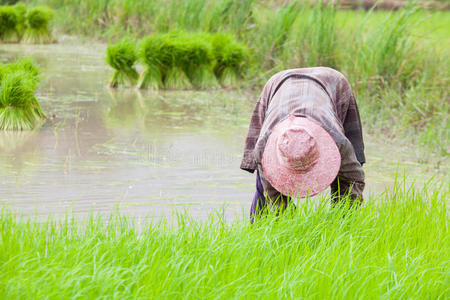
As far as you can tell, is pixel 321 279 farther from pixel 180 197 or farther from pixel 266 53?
pixel 266 53

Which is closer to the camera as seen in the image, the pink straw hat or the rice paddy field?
the pink straw hat

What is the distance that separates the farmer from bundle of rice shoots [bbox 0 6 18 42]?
1309 cm

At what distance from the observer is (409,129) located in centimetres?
727

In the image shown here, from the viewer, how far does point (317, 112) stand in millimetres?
3055

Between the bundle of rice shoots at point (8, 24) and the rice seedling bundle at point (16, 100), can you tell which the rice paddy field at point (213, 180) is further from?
the bundle of rice shoots at point (8, 24)

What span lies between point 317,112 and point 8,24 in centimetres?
1394

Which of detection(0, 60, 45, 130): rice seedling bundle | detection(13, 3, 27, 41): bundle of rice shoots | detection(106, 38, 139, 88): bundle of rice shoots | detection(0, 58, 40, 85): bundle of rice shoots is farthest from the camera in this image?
detection(13, 3, 27, 41): bundle of rice shoots

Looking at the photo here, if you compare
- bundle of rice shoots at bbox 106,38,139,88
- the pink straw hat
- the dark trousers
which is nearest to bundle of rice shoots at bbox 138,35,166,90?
bundle of rice shoots at bbox 106,38,139,88

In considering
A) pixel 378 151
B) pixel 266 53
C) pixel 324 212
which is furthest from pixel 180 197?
pixel 266 53

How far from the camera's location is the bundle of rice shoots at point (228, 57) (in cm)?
1025

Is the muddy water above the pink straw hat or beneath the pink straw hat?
beneath

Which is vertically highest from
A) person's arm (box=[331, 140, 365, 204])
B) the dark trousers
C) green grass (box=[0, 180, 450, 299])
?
person's arm (box=[331, 140, 365, 204])

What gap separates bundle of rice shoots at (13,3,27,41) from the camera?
1570cm

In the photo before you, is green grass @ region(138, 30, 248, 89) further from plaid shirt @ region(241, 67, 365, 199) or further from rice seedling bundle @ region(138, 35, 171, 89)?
plaid shirt @ region(241, 67, 365, 199)
